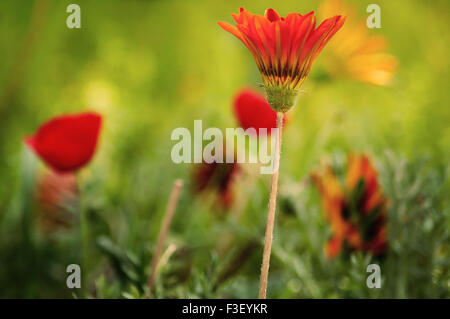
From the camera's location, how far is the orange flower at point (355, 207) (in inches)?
10.4

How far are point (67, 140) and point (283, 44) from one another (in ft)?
0.48

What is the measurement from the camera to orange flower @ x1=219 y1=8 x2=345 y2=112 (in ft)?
0.50

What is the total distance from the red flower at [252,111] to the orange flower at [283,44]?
4.7 inches

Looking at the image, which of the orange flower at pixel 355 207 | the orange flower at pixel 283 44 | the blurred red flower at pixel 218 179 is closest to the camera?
the orange flower at pixel 283 44

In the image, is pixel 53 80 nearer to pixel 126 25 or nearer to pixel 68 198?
pixel 126 25

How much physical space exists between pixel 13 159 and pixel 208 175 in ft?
0.57

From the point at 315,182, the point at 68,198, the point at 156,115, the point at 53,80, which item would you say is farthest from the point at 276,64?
the point at 53,80

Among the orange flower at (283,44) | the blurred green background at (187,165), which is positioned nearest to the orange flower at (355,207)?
the blurred green background at (187,165)

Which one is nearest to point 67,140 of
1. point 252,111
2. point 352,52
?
point 252,111

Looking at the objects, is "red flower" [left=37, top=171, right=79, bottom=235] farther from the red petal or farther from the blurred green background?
the red petal

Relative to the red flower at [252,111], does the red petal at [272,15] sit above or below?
above

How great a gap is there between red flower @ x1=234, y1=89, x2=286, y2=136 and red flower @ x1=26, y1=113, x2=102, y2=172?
0.30 ft

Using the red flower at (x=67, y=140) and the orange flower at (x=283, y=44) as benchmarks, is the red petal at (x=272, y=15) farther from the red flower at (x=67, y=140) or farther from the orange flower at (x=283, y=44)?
the red flower at (x=67, y=140)

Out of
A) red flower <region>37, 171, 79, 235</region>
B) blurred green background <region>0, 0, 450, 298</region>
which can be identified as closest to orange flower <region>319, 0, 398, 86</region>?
blurred green background <region>0, 0, 450, 298</region>
